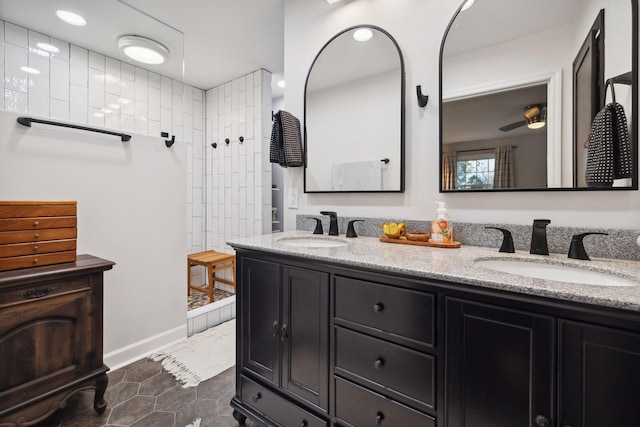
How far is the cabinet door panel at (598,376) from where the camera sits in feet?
2.02

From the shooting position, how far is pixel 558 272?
3.33ft

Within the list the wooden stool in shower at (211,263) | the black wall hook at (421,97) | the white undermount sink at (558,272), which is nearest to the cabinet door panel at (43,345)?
the wooden stool in shower at (211,263)

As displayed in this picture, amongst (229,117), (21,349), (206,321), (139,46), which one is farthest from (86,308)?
(229,117)

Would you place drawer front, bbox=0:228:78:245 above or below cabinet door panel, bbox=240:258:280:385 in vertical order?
above

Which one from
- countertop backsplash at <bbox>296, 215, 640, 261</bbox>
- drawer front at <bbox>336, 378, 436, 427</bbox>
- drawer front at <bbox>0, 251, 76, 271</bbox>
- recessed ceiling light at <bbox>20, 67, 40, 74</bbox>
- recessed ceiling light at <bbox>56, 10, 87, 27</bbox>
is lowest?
drawer front at <bbox>336, 378, 436, 427</bbox>

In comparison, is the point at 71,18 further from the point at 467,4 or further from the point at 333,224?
the point at 467,4

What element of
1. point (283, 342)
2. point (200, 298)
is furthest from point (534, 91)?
point (200, 298)

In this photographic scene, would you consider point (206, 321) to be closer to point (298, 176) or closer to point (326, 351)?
point (298, 176)

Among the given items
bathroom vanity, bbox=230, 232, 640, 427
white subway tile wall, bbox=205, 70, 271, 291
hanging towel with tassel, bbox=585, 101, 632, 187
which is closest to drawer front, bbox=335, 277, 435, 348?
bathroom vanity, bbox=230, 232, 640, 427

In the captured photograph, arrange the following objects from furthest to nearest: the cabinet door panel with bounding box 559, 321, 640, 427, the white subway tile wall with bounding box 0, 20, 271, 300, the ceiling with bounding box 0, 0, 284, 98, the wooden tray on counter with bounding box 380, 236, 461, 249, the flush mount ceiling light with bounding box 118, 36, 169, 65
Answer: the flush mount ceiling light with bounding box 118, 36, 169, 65
the white subway tile wall with bounding box 0, 20, 271, 300
the ceiling with bounding box 0, 0, 284, 98
the wooden tray on counter with bounding box 380, 236, 461, 249
the cabinet door panel with bounding box 559, 321, 640, 427

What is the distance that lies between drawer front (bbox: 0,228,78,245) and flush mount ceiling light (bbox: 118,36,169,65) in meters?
1.93

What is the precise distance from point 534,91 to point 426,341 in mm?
1118

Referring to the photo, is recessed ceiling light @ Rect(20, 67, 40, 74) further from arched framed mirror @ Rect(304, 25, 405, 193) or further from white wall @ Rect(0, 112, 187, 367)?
arched framed mirror @ Rect(304, 25, 405, 193)

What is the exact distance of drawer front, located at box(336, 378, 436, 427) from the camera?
0.90 metres
